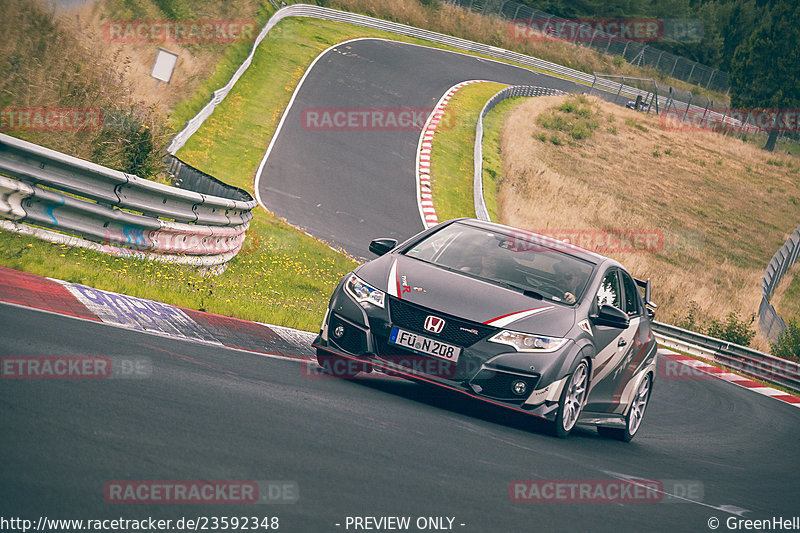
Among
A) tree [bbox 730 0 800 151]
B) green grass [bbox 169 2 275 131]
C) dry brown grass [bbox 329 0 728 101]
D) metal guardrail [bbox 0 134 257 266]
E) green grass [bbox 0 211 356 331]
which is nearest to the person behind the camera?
green grass [bbox 0 211 356 331]

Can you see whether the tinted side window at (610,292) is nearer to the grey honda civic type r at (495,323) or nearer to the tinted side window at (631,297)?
the grey honda civic type r at (495,323)

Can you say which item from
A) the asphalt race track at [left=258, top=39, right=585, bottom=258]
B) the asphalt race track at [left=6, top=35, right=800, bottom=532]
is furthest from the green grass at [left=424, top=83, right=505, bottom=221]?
the asphalt race track at [left=6, top=35, right=800, bottom=532]

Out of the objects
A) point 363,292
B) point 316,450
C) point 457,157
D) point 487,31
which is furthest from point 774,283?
point 487,31

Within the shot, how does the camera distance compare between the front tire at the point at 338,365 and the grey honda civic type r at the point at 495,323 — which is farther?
the front tire at the point at 338,365

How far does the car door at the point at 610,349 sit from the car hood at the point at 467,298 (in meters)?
0.59

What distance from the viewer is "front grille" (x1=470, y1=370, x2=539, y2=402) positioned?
24.4 feet

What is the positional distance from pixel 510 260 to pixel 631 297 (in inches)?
66.3

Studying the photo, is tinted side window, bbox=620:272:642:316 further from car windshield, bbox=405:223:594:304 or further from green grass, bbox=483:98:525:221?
green grass, bbox=483:98:525:221

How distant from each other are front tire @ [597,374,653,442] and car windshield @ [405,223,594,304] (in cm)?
173

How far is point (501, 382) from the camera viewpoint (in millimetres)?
7445

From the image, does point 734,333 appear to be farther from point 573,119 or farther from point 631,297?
point 573,119

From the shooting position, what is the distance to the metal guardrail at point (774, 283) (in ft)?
81.1

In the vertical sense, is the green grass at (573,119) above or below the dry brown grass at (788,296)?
above

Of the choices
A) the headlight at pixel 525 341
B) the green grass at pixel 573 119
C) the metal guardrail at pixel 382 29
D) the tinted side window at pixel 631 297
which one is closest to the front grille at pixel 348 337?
the headlight at pixel 525 341
